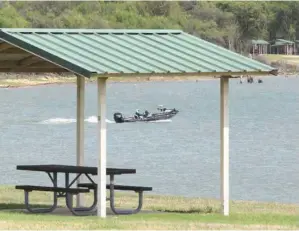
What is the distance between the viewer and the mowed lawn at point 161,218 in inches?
570

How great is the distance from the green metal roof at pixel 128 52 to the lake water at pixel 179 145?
31.2ft

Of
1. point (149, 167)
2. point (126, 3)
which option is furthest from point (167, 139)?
point (126, 3)

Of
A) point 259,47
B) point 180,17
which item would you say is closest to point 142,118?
point 180,17

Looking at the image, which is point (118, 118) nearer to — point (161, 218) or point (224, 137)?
point (224, 137)

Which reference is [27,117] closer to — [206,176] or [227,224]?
[206,176]

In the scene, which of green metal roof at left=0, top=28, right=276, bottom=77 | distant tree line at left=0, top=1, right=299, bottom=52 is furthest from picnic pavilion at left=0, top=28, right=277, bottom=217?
distant tree line at left=0, top=1, right=299, bottom=52

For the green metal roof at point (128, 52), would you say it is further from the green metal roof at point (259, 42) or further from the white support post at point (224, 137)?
the green metal roof at point (259, 42)

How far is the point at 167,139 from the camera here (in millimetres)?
51969

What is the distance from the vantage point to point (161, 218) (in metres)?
15.9

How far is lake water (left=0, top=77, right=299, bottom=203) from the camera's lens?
95.8ft

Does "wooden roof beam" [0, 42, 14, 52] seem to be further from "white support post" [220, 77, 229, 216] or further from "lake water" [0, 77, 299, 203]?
"lake water" [0, 77, 299, 203]

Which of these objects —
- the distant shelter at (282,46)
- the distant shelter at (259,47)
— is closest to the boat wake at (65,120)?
the distant shelter at (259,47)

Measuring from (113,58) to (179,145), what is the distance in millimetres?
32258

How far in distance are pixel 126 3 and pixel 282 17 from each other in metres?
39.2
